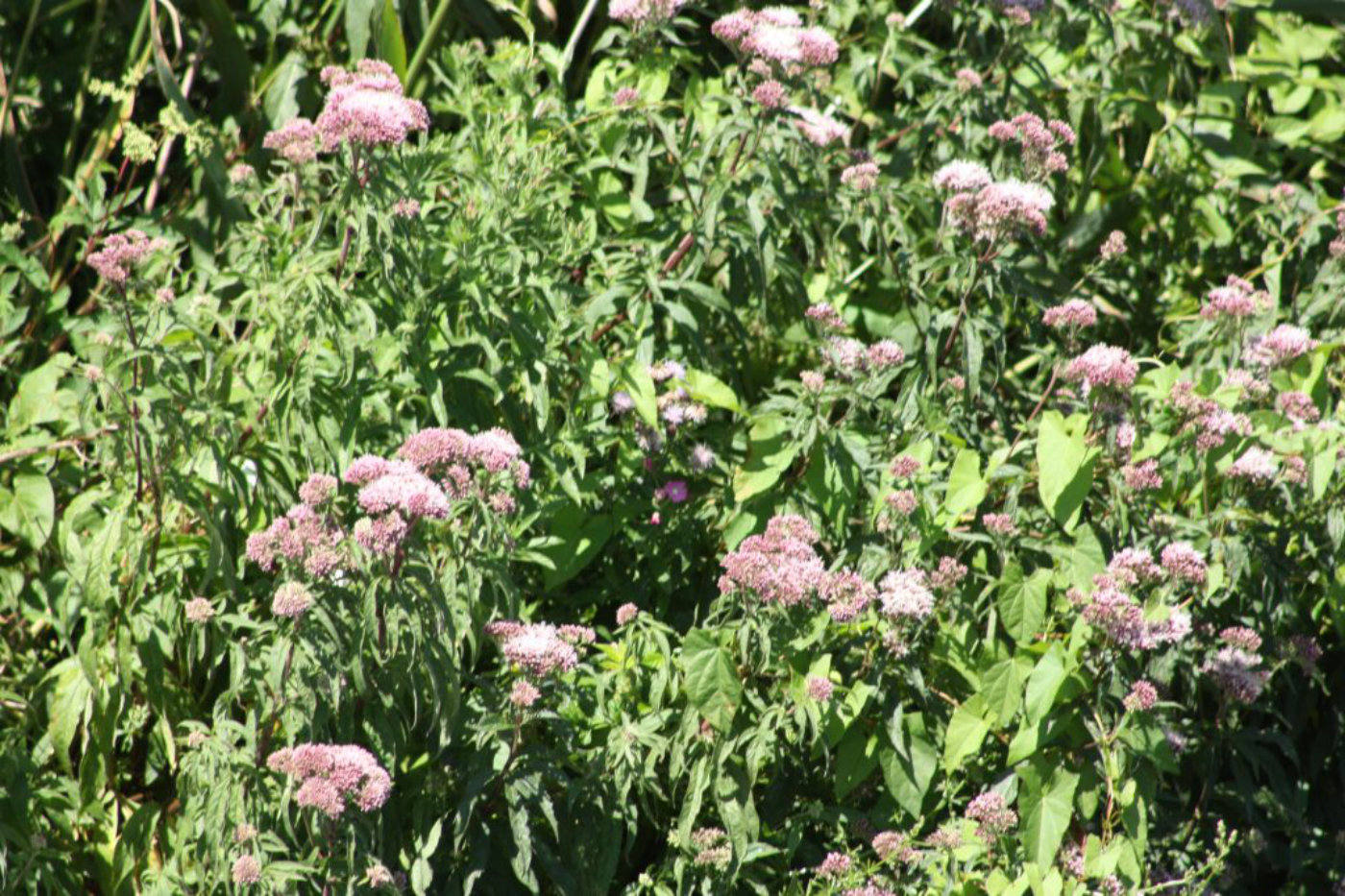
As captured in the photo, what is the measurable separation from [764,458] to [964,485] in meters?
0.37

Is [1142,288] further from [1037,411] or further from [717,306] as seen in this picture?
[717,306]

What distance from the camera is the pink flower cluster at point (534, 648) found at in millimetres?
2275

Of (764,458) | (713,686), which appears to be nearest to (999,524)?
(764,458)

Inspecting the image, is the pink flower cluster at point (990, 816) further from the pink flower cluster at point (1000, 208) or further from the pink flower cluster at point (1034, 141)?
the pink flower cluster at point (1034, 141)

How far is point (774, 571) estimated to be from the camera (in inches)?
94.0

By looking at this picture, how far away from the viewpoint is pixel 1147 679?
8.95 feet

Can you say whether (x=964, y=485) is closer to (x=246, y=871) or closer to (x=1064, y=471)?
(x=1064, y=471)

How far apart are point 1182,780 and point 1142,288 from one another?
138cm

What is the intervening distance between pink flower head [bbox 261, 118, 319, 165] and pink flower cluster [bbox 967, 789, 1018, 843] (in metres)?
1.49

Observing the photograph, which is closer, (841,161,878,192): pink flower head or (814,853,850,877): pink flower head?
(814,853,850,877): pink flower head

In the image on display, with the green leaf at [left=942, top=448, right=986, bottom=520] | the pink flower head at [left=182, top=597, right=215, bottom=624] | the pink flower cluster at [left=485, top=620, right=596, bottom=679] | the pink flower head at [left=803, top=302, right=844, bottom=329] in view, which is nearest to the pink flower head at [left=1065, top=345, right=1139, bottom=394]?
the green leaf at [left=942, top=448, right=986, bottom=520]

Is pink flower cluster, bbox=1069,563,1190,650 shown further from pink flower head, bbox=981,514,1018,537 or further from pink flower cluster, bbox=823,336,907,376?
pink flower cluster, bbox=823,336,907,376

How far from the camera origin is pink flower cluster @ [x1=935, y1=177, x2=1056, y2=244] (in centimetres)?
271

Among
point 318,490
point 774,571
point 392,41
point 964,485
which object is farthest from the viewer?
point 392,41
